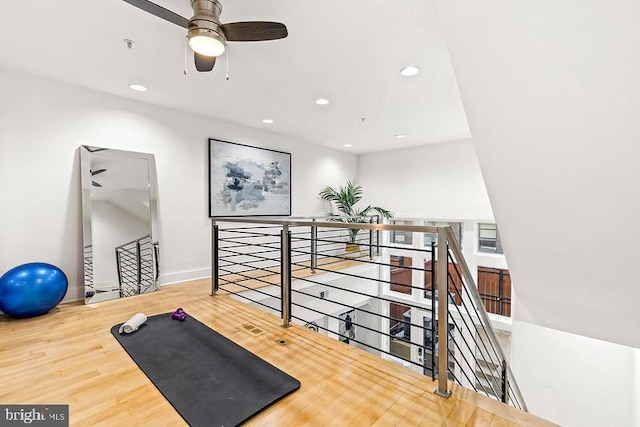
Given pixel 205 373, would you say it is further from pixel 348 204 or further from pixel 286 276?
pixel 348 204

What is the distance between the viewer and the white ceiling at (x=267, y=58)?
196cm

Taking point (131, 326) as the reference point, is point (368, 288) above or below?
below

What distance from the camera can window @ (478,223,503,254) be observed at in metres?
5.11

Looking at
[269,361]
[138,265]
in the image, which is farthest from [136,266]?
[269,361]

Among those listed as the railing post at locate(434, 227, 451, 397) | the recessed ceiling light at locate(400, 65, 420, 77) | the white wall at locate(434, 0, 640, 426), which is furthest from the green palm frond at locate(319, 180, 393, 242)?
the railing post at locate(434, 227, 451, 397)

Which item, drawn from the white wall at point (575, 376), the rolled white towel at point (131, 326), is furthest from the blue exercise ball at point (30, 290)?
the white wall at point (575, 376)

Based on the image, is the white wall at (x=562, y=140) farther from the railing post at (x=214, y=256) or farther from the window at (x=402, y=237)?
the window at (x=402, y=237)

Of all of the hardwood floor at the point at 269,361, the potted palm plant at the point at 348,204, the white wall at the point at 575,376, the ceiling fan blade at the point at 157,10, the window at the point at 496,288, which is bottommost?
the white wall at the point at 575,376

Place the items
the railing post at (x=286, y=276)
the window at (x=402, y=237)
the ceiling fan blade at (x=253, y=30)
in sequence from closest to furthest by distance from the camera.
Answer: the ceiling fan blade at (x=253, y=30) < the railing post at (x=286, y=276) < the window at (x=402, y=237)

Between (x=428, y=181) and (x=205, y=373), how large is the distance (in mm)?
5162

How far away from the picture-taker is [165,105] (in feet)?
12.3

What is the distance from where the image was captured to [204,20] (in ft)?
5.74

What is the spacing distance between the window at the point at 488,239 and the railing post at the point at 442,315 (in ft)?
13.6

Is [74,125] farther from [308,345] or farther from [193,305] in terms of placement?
[308,345]
